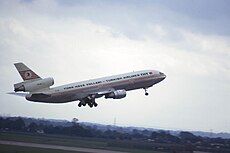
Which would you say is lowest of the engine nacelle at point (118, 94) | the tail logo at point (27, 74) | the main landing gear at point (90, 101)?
the main landing gear at point (90, 101)

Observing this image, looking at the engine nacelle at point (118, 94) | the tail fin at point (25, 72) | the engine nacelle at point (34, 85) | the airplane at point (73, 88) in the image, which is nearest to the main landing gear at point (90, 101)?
the airplane at point (73, 88)

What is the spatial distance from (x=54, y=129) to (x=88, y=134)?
24074 mm

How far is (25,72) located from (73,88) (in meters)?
10.8

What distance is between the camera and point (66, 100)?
3716 inches

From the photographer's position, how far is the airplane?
89.8m

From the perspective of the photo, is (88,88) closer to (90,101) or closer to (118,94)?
(90,101)

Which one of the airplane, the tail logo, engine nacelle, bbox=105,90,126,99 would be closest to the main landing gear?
the airplane

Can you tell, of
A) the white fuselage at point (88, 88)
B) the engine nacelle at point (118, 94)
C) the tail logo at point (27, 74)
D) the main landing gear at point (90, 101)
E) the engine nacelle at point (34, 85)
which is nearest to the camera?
the engine nacelle at point (34, 85)

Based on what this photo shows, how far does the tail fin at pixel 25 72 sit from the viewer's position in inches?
3581

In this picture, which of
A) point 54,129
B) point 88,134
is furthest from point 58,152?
point 54,129

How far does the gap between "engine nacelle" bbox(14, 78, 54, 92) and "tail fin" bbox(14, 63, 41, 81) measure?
4.19 feet

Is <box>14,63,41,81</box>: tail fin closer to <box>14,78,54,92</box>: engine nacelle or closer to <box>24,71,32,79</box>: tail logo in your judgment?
<box>24,71,32,79</box>: tail logo

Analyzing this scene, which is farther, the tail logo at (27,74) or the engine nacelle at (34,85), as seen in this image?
the tail logo at (27,74)

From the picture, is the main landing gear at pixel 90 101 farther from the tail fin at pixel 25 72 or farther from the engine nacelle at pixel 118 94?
the tail fin at pixel 25 72
